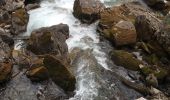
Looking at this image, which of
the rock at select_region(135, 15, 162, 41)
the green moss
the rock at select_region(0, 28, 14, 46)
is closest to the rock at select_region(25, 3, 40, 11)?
the rock at select_region(0, 28, 14, 46)

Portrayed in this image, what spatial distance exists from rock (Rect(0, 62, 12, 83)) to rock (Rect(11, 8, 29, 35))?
357cm

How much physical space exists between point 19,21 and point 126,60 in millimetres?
5791

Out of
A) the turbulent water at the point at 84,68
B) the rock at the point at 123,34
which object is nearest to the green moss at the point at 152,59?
the rock at the point at 123,34

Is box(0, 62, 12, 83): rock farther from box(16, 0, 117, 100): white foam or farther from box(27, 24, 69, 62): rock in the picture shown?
box(16, 0, 117, 100): white foam

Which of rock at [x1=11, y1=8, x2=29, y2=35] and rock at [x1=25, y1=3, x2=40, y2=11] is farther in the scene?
rock at [x1=25, y1=3, x2=40, y2=11]

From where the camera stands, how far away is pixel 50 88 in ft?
44.3

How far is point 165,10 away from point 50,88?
10.6m

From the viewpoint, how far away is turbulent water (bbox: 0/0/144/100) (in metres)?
13.4

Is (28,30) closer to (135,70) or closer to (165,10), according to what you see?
(135,70)

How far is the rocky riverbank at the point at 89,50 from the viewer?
44.7ft

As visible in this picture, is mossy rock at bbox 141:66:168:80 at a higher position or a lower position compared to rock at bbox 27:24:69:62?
lower

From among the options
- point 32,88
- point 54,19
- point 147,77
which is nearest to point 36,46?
point 32,88

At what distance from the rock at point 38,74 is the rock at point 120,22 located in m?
4.50

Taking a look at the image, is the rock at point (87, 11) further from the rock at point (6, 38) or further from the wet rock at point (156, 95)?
the wet rock at point (156, 95)
